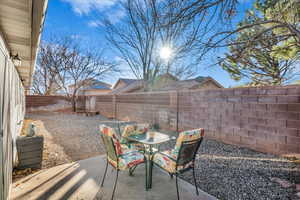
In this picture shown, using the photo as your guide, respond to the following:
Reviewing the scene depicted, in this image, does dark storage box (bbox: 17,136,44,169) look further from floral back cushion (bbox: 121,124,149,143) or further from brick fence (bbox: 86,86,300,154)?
brick fence (bbox: 86,86,300,154)

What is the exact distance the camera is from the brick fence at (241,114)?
3.27 meters

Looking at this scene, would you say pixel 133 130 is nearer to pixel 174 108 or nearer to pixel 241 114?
pixel 241 114

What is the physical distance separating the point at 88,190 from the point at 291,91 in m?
4.56

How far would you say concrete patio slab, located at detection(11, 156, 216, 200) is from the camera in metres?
2.05

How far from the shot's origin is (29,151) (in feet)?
9.04

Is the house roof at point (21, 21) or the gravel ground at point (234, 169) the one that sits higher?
the house roof at point (21, 21)

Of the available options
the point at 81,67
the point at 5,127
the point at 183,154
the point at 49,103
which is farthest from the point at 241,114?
the point at 49,103

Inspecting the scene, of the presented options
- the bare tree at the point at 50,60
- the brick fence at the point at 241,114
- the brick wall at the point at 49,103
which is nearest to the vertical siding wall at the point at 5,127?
the brick fence at the point at 241,114

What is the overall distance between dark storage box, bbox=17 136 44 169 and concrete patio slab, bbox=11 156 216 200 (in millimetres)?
284

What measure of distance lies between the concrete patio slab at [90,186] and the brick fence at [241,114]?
8.50 ft

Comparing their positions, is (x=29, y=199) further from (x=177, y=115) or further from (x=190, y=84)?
(x=190, y=84)

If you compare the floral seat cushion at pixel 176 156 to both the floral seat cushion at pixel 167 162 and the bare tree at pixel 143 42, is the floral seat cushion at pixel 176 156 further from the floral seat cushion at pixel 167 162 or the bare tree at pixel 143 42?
the bare tree at pixel 143 42

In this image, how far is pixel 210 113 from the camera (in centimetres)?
475

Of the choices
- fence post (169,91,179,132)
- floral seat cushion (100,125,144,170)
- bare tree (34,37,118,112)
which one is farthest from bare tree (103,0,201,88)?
floral seat cushion (100,125,144,170)
